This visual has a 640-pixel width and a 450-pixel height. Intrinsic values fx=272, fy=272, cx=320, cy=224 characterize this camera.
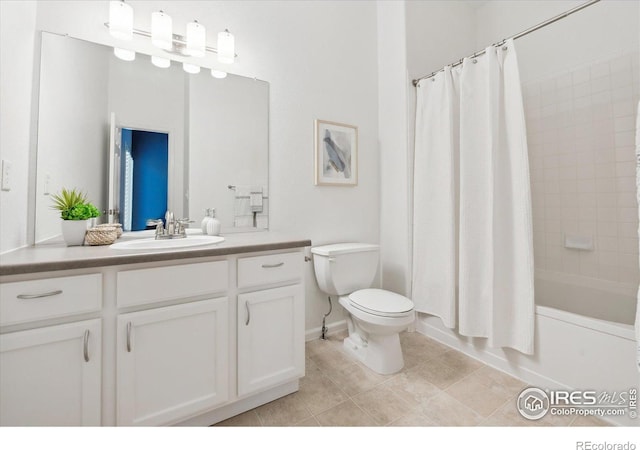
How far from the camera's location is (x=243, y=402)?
132 centimetres

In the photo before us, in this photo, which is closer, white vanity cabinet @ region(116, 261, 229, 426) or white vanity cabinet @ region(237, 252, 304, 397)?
white vanity cabinet @ region(116, 261, 229, 426)

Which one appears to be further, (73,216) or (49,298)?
(73,216)

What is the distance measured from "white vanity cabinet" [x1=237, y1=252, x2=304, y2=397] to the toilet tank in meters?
0.50

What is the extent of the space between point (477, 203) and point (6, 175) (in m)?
2.35

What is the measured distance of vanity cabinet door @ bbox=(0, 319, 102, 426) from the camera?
2.82 feet

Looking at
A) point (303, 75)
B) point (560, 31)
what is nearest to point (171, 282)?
point (303, 75)

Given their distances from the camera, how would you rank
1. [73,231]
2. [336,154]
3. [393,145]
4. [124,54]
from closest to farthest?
[73,231] < [124,54] < [336,154] < [393,145]

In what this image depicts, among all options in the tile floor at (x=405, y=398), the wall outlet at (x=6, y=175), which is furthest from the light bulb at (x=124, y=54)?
the tile floor at (x=405, y=398)

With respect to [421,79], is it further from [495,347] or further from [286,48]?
[495,347]

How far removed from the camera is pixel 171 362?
1.08 metres

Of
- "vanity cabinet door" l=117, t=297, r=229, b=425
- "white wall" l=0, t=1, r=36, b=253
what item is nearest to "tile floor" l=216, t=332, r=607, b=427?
"vanity cabinet door" l=117, t=297, r=229, b=425

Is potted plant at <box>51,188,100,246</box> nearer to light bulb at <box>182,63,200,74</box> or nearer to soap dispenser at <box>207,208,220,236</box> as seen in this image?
soap dispenser at <box>207,208,220,236</box>

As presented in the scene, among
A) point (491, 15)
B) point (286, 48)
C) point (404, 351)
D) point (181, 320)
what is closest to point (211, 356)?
point (181, 320)

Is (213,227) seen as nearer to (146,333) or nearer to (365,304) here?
(146,333)
